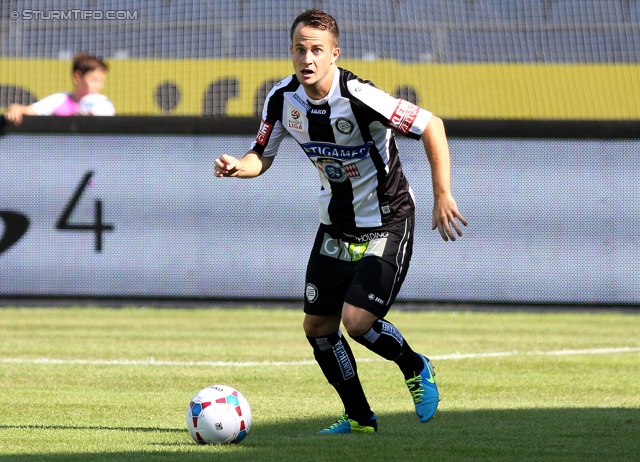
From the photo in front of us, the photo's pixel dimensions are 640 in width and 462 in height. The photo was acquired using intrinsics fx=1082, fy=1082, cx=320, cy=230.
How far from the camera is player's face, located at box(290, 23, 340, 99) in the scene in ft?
18.0

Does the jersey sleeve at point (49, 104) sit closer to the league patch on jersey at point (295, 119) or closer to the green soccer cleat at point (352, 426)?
the league patch on jersey at point (295, 119)

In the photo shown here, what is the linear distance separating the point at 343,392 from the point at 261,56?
1191 cm

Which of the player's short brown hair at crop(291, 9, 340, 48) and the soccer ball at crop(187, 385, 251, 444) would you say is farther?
the player's short brown hair at crop(291, 9, 340, 48)

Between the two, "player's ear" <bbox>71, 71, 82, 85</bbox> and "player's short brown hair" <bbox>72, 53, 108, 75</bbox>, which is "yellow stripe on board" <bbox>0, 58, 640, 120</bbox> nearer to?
"player's ear" <bbox>71, 71, 82, 85</bbox>

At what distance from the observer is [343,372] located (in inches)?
228

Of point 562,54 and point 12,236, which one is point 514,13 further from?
point 12,236

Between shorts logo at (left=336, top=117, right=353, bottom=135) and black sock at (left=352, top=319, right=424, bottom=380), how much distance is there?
998 mm

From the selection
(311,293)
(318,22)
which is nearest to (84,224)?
(311,293)

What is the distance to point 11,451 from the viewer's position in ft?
16.0

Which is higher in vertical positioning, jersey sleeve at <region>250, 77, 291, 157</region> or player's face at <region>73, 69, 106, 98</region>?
player's face at <region>73, 69, 106, 98</region>

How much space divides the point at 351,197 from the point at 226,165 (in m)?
0.71

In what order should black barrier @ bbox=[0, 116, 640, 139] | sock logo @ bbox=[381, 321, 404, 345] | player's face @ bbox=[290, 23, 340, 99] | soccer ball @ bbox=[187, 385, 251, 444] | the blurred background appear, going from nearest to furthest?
soccer ball @ bbox=[187, 385, 251, 444]
player's face @ bbox=[290, 23, 340, 99]
sock logo @ bbox=[381, 321, 404, 345]
black barrier @ bbox=[0, 116, 640, 139]
the blurred background

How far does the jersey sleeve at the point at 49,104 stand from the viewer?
37.9 ft

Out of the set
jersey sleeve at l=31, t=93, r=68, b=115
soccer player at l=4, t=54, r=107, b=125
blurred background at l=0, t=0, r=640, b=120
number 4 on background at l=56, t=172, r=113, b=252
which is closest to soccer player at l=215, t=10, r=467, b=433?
number 4 on background at l=56, t=172, r=113, b=252
